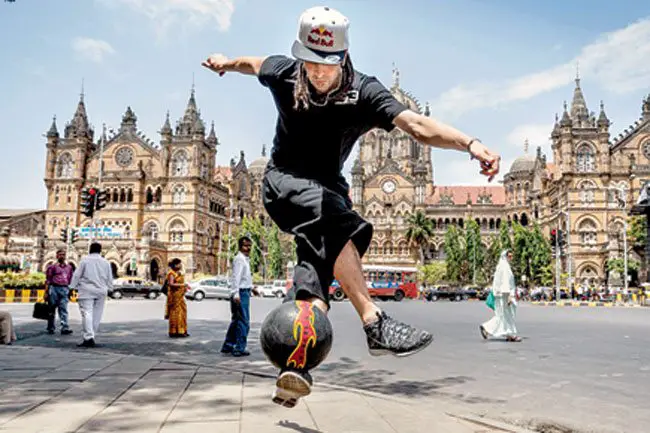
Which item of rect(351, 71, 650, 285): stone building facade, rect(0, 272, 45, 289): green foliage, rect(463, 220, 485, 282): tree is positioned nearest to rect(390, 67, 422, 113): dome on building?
rect(351, 71, 650, 285): stone building facade

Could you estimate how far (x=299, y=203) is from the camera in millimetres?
2654

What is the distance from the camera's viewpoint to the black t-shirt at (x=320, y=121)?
8.50 feet

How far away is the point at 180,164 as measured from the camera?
189 ft

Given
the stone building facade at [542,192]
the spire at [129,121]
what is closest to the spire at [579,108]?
the stone building facade at [542,192]

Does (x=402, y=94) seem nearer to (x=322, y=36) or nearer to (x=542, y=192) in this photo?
(x=542, y=192)

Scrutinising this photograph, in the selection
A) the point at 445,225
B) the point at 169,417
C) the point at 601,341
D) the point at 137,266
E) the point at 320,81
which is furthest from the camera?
the point at 445,225

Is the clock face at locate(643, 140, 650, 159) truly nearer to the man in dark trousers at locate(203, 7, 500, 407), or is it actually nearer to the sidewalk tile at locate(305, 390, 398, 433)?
the sidewalk tile at locate(305, 390, 398, 433)

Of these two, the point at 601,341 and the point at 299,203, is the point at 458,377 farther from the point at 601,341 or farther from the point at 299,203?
the point at 601,341

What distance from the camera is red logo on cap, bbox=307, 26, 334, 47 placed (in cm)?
250

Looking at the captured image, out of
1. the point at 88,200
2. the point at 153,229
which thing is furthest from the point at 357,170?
the point at 88,200

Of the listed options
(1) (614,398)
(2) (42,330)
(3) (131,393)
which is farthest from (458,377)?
(2) (42,330)

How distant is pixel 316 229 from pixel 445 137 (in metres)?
0.73

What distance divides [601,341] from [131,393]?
→ 8729 mm

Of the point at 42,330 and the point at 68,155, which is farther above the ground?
the point at 68,155
